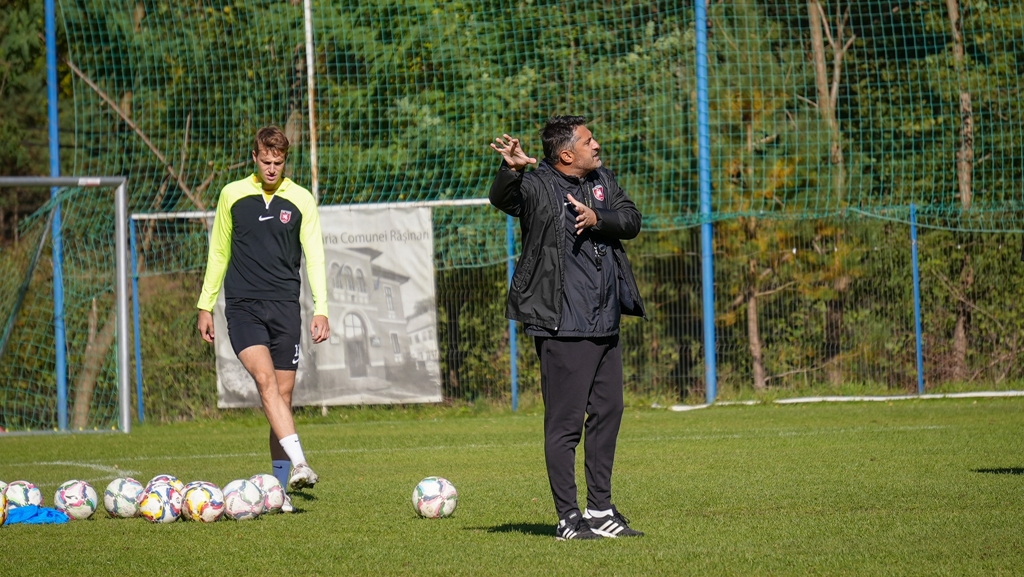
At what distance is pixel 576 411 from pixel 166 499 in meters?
2.51

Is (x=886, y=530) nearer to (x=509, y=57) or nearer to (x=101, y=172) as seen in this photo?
(x=509, y=57)

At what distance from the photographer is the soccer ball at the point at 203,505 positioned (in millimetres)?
6754

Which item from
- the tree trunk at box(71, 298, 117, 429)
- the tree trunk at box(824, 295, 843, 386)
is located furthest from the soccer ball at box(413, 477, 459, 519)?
the tree trunk at box(824, 295, 843, 386)

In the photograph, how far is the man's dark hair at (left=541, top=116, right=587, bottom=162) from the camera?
19.0ft

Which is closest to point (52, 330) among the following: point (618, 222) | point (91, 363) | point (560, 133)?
point (91, 363)

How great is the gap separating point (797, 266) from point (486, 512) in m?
9.23

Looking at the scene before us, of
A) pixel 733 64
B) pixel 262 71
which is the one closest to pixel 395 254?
pixel 262 71

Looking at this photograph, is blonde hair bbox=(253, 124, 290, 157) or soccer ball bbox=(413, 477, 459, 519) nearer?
soccer ball bbox=(413, 477, 459, 519)

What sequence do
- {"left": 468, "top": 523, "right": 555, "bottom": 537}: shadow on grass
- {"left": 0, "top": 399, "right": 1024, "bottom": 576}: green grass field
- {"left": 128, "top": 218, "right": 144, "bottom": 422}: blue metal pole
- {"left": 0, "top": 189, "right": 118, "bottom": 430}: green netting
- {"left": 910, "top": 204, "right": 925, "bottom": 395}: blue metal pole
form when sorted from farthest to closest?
{"left": 128, "top": 218, "right": 144, "bottom": 422}: blue metal pole < {"left": 910, "top": 204, "right": 925, "bottom": 395}: blue metal pole < {"left": 0, "top": 189, "right": 118, "bottom": 430}: green netting < {"left": 468, "top": 523, "right": 555, "bottom": 537}: shadow on grass < {"left": 0, "top": 399, "right": 1024, "bottom": 576}: green grass field

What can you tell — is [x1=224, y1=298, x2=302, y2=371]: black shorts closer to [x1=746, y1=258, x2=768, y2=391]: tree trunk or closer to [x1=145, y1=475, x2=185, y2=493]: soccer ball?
[x1=145, y1=475, x2=185, y2=493]: soccer ball

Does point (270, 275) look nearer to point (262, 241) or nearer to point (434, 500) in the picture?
point (262, 241)

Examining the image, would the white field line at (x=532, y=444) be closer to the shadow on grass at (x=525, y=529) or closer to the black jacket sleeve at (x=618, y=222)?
the shadow on grass at (x=525, y=529)

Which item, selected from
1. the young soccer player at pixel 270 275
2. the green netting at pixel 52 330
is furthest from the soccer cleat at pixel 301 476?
the green netting at pixel 52 330

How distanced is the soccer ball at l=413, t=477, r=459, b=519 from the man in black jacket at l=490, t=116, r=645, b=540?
1.03 metres
